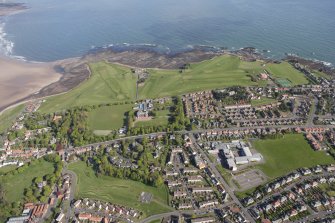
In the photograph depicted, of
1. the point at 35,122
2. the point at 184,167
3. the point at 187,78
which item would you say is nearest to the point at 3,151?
the point at 35,122

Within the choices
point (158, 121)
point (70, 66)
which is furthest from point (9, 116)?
point (158, 121)

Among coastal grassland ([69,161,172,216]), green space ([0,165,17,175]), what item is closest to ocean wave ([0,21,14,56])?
green space ([0,165,17,175])

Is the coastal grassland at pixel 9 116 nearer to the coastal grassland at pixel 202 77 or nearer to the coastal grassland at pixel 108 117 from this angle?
the coastal grassland at pixel 108 117

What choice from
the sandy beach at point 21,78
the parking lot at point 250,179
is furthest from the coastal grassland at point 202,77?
the parking lot at point 250,179

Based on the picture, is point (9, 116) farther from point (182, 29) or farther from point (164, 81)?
point (182, 29)

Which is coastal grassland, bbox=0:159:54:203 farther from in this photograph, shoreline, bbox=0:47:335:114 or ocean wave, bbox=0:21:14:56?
ocean wave, bbox=0:21:14:56

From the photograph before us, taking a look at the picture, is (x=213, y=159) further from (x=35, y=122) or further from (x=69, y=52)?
(x=69, y=52)

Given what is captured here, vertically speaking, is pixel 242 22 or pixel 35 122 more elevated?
pixel 242 22
